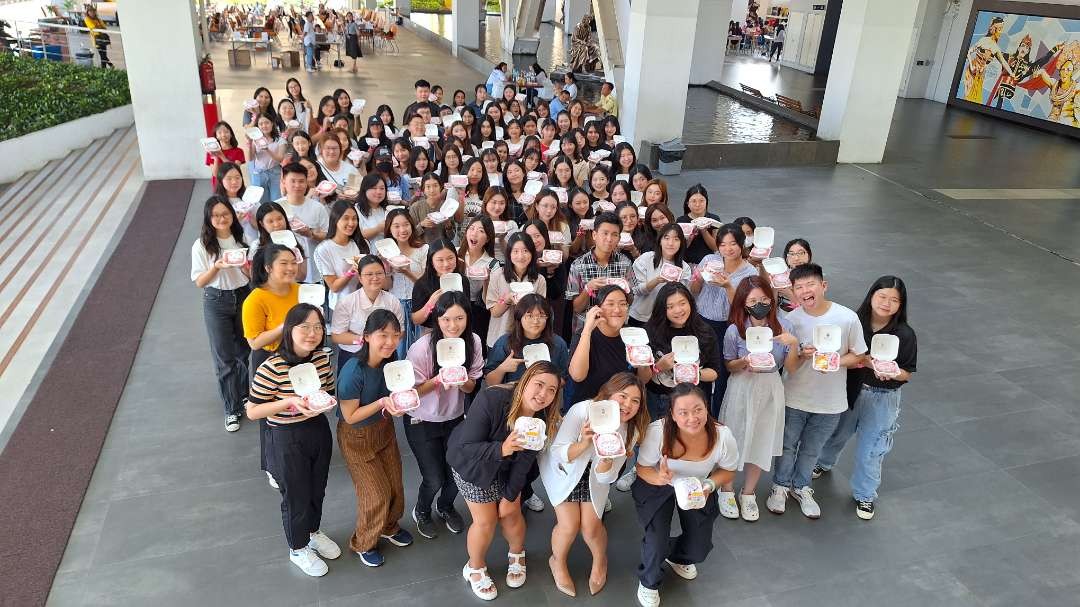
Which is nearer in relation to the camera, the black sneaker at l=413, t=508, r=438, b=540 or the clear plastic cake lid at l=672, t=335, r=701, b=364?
the clear plastic cake lid at l=672, t=335, r=701, b=364

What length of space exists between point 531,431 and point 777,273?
7.82ft

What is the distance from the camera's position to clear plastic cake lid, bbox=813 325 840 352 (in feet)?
13.2

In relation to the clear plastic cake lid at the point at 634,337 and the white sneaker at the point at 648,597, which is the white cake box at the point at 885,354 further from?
the white sneaker at the point at 648,597

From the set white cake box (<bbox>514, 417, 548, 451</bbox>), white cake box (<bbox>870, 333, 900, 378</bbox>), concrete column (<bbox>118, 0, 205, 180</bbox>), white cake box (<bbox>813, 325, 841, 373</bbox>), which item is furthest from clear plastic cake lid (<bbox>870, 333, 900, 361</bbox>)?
concrete column (<bbox>118, 0, 205, 180</bbox>)

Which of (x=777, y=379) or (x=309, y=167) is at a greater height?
(x=309, y=167)

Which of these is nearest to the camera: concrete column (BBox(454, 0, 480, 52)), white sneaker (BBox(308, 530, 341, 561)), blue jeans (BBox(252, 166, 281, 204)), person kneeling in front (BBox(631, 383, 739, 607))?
person kneeling in front (BBox(631, 383, 739, 607))

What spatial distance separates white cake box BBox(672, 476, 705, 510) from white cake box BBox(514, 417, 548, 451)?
64 centimetres

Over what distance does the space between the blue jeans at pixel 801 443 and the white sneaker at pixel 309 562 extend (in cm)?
279

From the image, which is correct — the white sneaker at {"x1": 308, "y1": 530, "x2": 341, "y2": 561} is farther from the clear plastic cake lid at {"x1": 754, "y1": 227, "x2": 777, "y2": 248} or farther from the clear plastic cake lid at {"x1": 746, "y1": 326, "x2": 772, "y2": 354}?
the clear plastic cake lid at {"x1": 754, "y1": 227, "x2": 777, "y2": 248}

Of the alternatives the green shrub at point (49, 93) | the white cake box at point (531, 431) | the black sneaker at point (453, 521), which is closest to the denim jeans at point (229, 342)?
the black sneaker at point (453, 521)

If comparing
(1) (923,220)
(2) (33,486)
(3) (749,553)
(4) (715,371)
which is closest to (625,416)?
(4) (715,371)

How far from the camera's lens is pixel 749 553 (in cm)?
433

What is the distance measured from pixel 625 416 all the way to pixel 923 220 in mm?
9349

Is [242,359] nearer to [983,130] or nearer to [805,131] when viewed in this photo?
[805,131]
